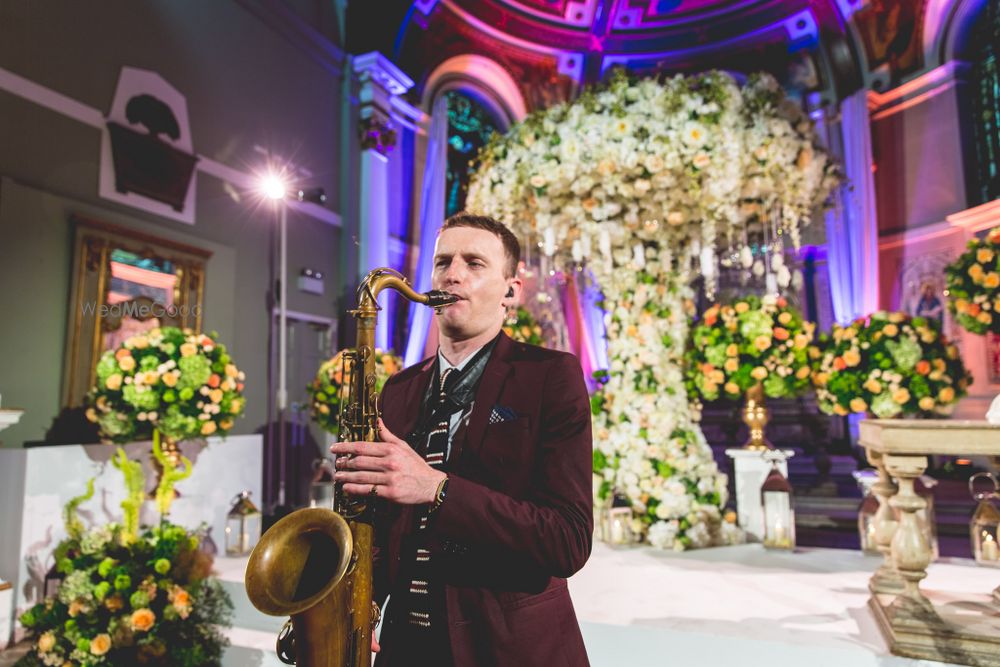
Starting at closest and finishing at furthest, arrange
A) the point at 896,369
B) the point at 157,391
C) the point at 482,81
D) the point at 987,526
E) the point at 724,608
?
the point at 724,608 < the point at 987,526 < the point at 157,391 < the point at 896,369 < the point at 482,81

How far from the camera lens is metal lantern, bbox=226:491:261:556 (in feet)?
12.9

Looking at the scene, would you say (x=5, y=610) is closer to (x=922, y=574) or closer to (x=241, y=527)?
(x=241, y=527)

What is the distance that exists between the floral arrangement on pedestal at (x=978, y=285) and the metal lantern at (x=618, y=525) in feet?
7.85

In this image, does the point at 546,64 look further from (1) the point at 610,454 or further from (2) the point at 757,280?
(1) the point at 610,454

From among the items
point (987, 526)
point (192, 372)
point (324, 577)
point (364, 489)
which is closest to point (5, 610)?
point (192, 372)

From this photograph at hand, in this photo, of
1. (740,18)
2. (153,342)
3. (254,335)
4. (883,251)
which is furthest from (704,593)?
(740,18)

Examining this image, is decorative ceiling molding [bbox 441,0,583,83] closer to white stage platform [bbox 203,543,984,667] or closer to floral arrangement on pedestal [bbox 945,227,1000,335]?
floral arrangement on pedestal [bbox 945,227,1000,335]

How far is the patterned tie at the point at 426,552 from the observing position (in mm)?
1309

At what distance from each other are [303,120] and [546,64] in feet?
19.4

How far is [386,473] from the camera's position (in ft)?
3.52

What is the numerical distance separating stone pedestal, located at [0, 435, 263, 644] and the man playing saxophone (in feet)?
8.86

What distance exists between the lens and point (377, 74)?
8336 mm

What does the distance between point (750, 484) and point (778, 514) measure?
41cm

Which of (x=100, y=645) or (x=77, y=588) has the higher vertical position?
(x=77, y=588)
